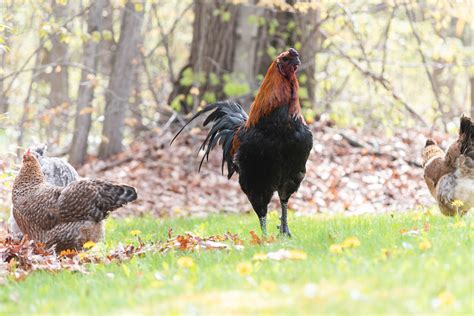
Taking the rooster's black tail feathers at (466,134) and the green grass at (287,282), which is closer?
the green grass at (287,282)

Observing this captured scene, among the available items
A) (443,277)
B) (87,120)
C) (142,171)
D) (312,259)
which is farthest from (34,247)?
(87,120)

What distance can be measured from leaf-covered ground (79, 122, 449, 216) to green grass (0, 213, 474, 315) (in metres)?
6.82

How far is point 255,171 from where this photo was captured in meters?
8.22

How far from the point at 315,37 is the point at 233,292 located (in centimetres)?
1395

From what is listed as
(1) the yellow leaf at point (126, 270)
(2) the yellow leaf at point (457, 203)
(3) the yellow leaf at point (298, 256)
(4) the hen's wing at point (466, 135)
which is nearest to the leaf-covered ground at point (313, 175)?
(4) the hen's wing at point (466, 135)

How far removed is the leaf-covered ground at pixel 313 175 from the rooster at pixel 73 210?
522 cm

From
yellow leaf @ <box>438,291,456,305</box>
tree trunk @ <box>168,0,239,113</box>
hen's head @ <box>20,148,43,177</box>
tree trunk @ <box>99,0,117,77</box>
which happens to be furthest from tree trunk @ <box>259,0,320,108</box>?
yellow leaf @ <box>438,291,456,305</box>

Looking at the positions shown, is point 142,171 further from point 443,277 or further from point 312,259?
point 443,277

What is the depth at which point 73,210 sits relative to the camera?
8.11 metres

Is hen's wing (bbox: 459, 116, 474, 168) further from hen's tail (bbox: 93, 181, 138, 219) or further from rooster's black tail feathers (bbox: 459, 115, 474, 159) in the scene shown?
hen's tail (bbox: 93, 181, 138, 219)

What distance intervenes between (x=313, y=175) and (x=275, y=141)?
8.10 m

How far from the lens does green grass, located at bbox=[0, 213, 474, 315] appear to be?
4.12 metres

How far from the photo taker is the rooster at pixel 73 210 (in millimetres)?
8117

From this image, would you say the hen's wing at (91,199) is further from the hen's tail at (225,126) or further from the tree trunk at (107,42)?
the tree trunk at (107,42)
